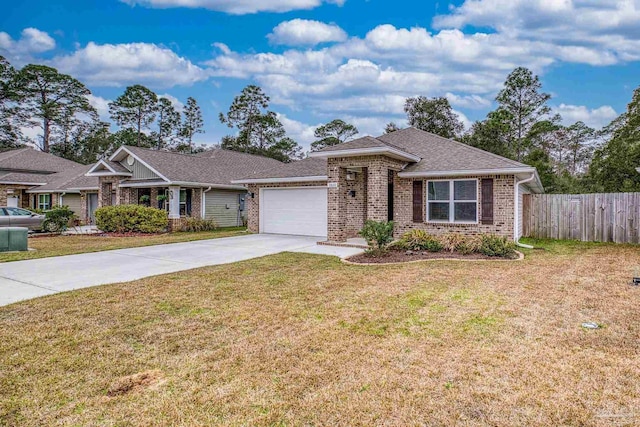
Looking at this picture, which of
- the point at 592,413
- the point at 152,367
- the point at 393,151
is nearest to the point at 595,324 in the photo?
the point at 592,413

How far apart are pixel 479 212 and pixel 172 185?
45.7 feet

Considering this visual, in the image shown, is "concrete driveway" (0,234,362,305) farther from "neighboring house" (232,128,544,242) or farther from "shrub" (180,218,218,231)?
"shrub" (180,218,218,231)

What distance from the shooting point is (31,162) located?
28891 millimetres

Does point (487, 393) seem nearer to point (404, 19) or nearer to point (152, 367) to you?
point (152, 367)

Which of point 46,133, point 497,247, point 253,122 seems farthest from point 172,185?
point 46,133

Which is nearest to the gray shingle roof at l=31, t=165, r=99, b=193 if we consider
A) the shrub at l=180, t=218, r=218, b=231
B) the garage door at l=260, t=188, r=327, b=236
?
the shrub at l=180, t=218, r=218, b=231

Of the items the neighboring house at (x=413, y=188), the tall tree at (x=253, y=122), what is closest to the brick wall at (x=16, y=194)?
the tall tree at (x=253, y=122)

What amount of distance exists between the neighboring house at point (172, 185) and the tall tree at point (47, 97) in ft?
95.1

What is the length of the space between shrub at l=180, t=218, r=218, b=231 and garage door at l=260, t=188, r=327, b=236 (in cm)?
360

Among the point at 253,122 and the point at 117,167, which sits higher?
the point at 253,122

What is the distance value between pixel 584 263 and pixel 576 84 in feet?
53.9

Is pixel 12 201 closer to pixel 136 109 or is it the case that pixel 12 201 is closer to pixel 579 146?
pixel 136 109

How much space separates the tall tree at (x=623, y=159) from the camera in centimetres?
1938

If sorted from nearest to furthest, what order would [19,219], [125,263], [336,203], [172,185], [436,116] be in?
[125,263]
[336,203]
[19,219]
[172,185]
[436,116]
